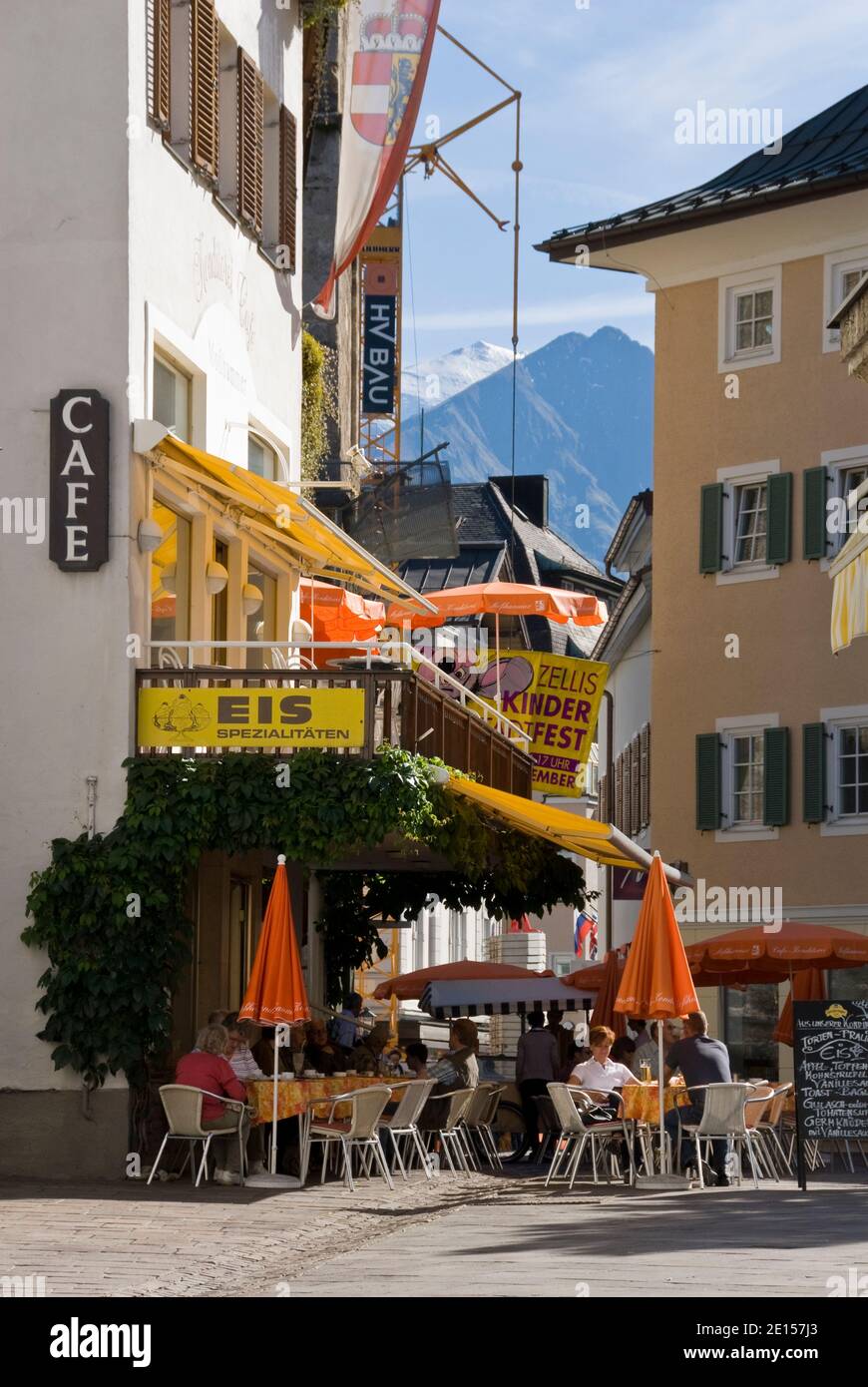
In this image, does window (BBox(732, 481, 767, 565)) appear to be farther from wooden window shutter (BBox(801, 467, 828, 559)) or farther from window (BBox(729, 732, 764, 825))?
window (BBox(729, 732, 764, 825))

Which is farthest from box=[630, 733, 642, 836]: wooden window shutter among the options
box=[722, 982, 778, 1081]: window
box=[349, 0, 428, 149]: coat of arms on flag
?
box=[349, 0, 428, 149]: coat of arms on flag

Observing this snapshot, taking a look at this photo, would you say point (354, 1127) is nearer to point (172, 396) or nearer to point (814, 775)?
point (172, 396)

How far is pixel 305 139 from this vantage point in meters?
28.6

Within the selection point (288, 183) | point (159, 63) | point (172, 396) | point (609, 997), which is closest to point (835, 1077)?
point (609, 997)

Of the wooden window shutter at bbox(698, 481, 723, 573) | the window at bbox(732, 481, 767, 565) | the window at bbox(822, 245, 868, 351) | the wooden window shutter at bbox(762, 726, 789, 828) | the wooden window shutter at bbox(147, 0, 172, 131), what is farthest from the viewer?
the wooden window shutter at bbox(698, 481, 723, 573)

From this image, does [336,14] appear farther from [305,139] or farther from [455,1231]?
[455,1231]

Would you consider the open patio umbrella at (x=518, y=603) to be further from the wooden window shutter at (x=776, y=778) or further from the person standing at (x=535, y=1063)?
the wooden window shutter at (x=776, y=778)

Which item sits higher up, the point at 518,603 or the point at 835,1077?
the point at 518,603

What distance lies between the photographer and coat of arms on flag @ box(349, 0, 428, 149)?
23.4 meters

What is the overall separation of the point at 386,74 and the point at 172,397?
175 inches

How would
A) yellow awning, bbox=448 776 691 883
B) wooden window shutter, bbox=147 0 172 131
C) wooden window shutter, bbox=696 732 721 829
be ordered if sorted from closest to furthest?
yellow awning, bbox=448 776 691 883, wooden window shutter, bbox=147 0 172 131, wooden window shutter, bbox=696 732 721 829

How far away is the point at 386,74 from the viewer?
2347 cm

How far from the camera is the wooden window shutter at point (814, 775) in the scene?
32625mm

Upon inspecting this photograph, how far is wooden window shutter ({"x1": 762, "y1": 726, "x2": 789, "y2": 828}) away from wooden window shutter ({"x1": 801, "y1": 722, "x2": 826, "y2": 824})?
271mm
